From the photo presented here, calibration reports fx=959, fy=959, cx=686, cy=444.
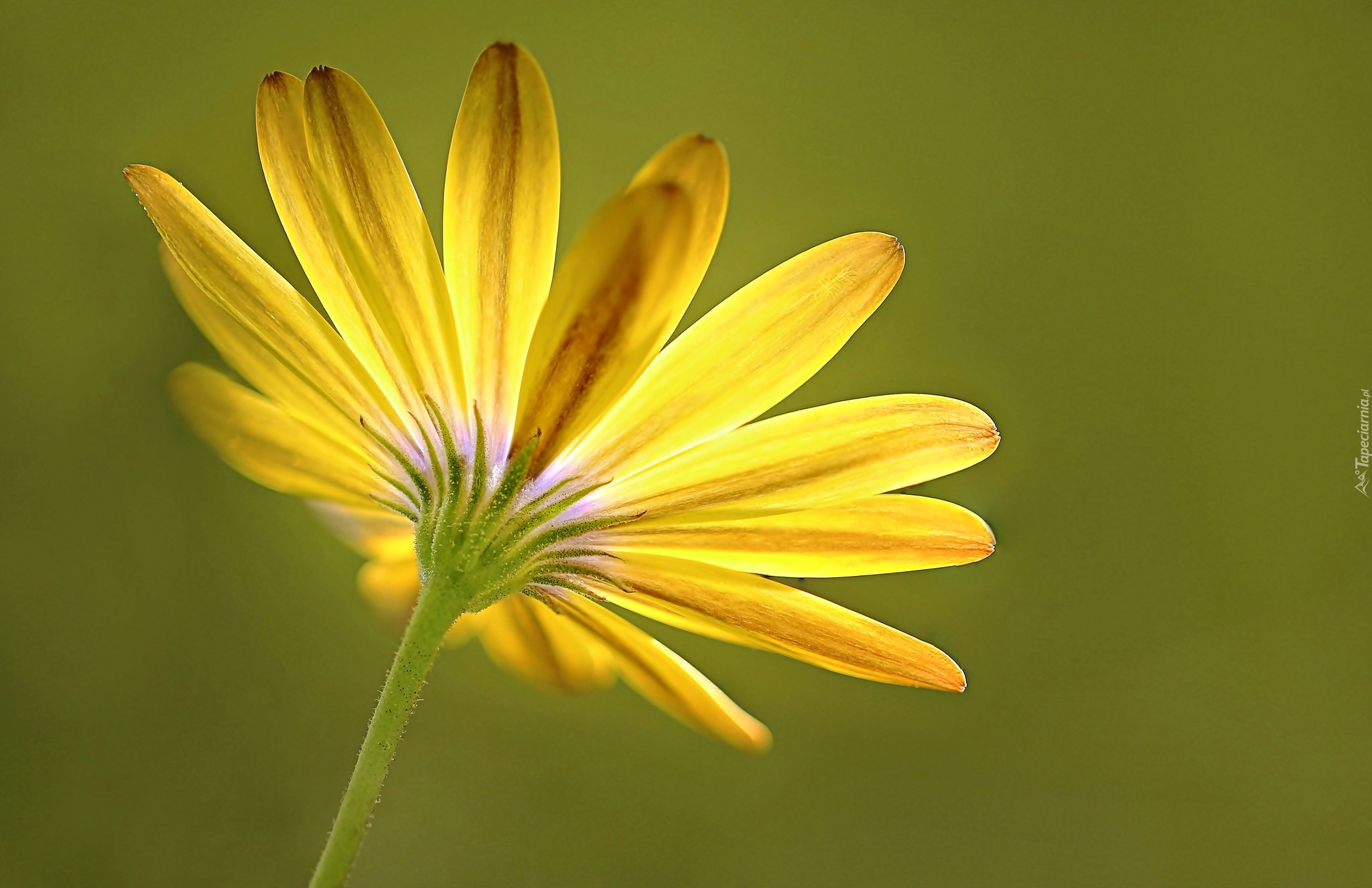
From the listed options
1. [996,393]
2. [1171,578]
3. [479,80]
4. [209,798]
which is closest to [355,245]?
[479,80]

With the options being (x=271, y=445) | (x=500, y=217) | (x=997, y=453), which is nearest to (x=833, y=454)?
(x=500, y=217)

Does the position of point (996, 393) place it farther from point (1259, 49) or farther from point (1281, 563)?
point (1259, 49)

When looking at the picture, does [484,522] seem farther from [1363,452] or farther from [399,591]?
[1363,452]

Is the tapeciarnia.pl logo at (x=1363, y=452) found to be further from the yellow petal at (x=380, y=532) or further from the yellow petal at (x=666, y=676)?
the yellow petal at (x=380, y=532)

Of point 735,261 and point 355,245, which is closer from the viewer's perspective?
point 355,245

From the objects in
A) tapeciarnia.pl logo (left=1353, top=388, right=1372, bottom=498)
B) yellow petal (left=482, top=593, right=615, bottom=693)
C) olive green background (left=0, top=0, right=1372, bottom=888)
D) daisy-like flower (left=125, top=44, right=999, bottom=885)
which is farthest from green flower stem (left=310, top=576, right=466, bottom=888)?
tapeciarnia.pl logo (left=1353, top=388, right=1372, bottom=498)

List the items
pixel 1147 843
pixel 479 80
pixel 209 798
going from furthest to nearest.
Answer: pixel 1147 843 → pixel 209 798 → pixel 479 80

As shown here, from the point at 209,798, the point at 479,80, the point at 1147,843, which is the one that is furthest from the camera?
the point at 1147,843
